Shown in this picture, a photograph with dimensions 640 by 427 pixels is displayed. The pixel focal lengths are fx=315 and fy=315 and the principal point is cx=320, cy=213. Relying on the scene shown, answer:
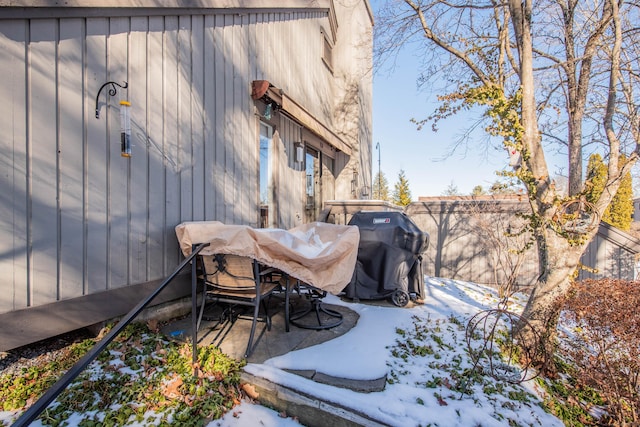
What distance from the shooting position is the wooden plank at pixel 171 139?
3.52m

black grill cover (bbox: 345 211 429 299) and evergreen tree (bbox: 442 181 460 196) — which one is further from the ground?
evergreen tree (bbox: 442 181 460 196)

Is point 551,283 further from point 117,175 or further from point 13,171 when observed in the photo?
point 13,171

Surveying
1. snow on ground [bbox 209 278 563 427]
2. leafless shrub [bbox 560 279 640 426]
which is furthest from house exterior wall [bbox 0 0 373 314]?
leafless shrub [bbox 560 279 640 426]

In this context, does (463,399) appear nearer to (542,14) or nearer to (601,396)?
(601,396)

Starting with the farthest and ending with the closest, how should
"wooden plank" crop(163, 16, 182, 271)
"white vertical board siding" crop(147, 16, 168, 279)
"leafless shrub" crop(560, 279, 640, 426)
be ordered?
1. "wooden plank" crop(163, 16, 182, 271)
2. "white vertical board siding" crop(147, 16, 168, 279)
3. "leafless shrub" crop(560, 279, 640, 426)

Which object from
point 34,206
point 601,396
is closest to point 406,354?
point 601,396

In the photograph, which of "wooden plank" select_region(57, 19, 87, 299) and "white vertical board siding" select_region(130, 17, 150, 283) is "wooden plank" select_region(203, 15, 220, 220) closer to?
"white vertical board siding" select_region(130, 17, 150, 283)

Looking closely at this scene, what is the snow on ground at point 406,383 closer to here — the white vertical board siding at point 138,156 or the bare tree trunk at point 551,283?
the bare tree trunk at point 551,283

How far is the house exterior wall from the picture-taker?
2.31 metres

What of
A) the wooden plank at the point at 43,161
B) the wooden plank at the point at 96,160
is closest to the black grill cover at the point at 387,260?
the wooden plank at the point at 96,160

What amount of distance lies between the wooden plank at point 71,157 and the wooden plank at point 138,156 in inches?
18.2

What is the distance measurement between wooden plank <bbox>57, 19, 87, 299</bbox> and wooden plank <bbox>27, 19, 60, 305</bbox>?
5cm

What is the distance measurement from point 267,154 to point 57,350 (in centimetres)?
412

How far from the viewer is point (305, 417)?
2.26m
